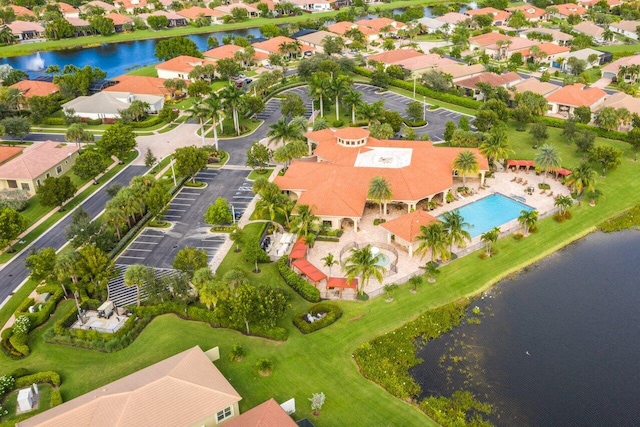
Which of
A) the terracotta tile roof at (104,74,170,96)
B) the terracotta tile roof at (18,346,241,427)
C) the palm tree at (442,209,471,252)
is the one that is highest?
the terracotta tile roof at (104,74,170,96)

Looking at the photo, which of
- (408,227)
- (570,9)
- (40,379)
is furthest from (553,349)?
(570,9)

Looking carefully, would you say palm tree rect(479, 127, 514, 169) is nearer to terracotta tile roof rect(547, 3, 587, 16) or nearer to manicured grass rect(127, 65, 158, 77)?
manicured grass rect(127, 65, 158, 77)

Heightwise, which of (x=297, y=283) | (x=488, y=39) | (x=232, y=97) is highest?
(x=232, y=97)

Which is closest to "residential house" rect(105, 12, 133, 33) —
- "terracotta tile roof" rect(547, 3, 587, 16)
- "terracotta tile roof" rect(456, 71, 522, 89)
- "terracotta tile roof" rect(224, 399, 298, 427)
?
"terracotta tile roof" rect(456, 71, 522, 89)

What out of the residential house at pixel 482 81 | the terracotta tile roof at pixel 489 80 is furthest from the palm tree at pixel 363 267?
the terracotta tile roof at pixel 489 80

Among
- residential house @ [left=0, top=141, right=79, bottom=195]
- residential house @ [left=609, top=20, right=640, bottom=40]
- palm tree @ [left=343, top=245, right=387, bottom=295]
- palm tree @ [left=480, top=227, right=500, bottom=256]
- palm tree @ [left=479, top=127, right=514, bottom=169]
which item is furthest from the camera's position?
residential house @ [left=609, top=20, right=640, bottom=40]

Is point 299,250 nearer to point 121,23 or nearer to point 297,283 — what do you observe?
point 297,283
